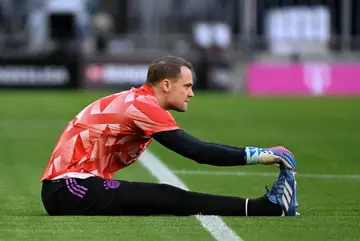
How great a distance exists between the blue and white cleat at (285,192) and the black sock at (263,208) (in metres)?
0.03

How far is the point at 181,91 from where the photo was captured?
8.60m

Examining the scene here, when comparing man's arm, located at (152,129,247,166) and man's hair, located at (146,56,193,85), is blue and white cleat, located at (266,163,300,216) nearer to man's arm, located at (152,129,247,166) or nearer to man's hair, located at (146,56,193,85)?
man's arm, located at (152,129,247,166)

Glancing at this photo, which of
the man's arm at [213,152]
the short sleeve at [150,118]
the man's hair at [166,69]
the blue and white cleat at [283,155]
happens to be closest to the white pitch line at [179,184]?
the man's arm at [213,152]

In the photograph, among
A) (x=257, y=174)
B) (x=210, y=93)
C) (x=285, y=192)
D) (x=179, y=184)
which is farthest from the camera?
(x=210, y=93)

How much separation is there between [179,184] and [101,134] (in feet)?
10.5

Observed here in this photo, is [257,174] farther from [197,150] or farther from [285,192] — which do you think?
[197,150]

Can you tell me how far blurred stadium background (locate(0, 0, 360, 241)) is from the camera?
847 cm

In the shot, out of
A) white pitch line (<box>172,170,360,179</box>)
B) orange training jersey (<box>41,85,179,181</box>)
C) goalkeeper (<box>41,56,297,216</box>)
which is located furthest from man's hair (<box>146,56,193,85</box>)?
white pitch line (<box>172,170,360,179</box>)

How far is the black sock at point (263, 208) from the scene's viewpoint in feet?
28.7

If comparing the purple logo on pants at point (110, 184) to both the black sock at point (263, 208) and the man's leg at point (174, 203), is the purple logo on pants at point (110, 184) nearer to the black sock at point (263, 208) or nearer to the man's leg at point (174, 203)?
the man's leg at point (174, 203)

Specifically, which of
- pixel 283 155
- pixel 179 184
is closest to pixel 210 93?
pixel 179 184

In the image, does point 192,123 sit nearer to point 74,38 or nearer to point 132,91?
point 132,91

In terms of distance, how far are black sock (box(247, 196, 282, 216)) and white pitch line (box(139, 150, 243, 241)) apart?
1.07ft

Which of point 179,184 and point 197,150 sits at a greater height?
point 197,150
